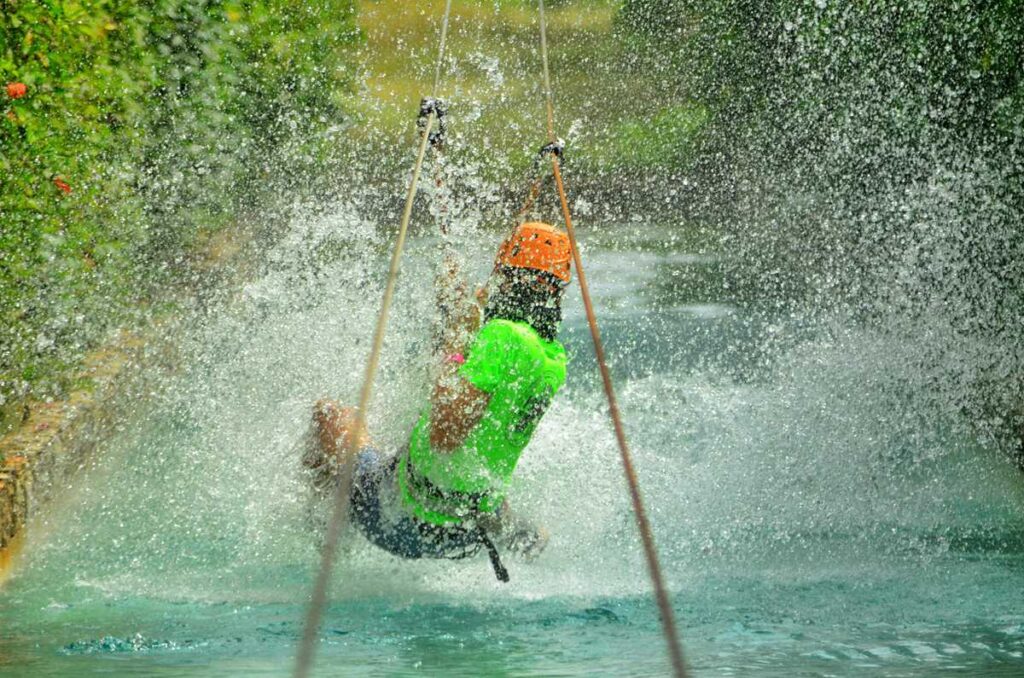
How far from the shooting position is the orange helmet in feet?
16.7

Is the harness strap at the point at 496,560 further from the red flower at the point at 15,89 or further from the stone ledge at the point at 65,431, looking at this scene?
the red flower at the point at 15,89

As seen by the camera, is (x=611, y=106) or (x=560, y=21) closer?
(x=611, y=106)

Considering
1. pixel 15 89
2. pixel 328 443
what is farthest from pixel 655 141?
pixel 328 443

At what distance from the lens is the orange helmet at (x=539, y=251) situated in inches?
201

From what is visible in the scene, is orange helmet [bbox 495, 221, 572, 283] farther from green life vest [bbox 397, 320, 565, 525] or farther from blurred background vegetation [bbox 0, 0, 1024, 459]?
blurred background vegetation [bbox 0, 0, 1024, 459]

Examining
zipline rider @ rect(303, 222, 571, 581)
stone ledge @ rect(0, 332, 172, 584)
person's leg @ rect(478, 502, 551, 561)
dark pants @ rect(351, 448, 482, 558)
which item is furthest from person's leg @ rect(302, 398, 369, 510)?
stone ledge @ rect(0, 332, 172, 584)

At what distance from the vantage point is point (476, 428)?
16.3 feet

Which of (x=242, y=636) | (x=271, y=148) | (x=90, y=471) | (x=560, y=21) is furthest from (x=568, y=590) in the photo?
(x=560, y=21)

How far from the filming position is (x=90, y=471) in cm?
710

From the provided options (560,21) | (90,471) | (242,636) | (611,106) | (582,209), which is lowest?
→ (242,636)

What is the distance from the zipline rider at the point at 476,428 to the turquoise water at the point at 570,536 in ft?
0.88

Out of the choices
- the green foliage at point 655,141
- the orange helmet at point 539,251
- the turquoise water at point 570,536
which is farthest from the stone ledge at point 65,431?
the green foliage at point 655,141

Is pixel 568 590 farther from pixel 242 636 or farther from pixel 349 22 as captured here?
pixel 349 22

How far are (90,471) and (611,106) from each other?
16992 mm
